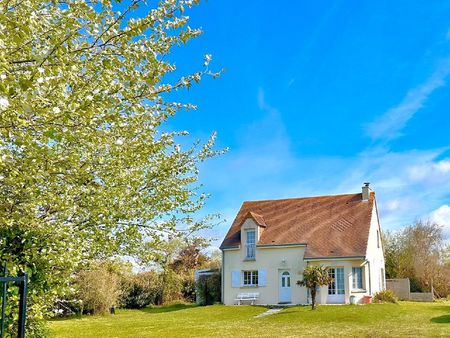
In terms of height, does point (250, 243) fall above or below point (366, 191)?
below

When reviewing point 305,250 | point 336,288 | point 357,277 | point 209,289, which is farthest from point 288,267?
point 209,289

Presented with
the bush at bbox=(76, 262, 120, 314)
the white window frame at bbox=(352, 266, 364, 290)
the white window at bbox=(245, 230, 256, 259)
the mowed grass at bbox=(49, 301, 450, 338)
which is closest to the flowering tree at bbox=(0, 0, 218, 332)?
the mowed grass at bbox=(49, 301, 450, 338)

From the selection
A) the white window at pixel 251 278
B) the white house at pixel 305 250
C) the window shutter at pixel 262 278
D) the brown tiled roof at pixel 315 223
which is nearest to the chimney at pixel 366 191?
the white house at pixel 305 250

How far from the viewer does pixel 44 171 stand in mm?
6004

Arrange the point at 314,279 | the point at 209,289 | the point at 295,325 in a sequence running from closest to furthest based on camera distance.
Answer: the point at 295,325 → the point at 314,279 → the point at 209,289

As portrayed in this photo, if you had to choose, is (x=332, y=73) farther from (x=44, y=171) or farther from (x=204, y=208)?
(x=44, y=171)

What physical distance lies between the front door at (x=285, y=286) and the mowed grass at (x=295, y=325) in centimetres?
418

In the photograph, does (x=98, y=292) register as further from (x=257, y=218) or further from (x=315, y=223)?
(x=315, y=223)

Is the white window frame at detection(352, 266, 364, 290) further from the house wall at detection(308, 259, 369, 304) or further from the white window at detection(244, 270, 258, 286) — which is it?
the white window at detection(244, 270, 258, 286)

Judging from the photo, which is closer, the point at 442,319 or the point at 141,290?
the point at 442,319

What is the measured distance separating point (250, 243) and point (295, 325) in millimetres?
12400

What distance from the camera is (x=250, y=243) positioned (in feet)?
106

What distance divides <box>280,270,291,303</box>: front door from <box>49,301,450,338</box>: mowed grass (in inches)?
164

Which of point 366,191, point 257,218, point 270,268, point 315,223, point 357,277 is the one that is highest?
point 366,191
